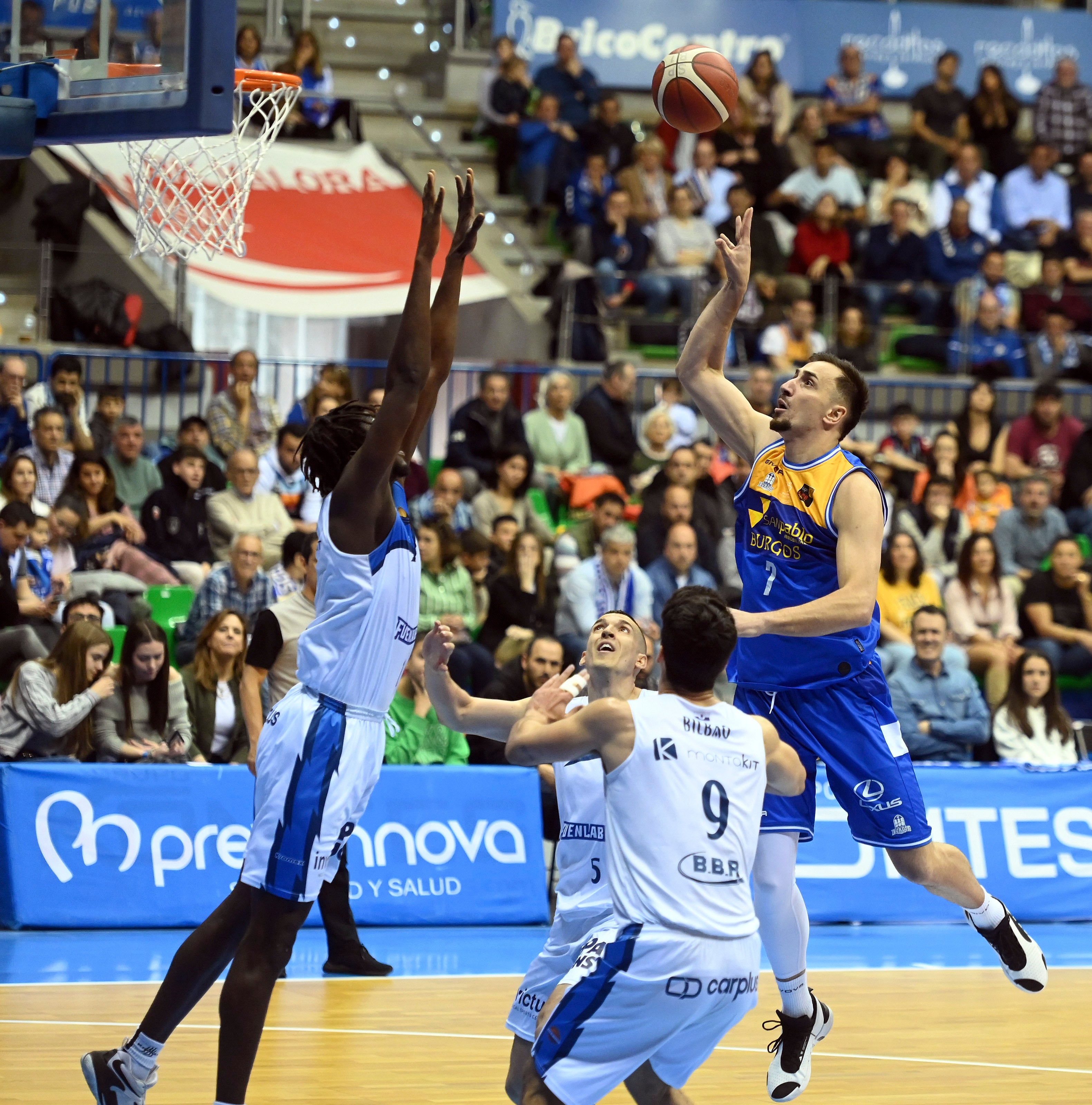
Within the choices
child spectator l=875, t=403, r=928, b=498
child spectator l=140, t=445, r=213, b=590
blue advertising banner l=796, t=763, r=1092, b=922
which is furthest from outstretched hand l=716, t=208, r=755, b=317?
child spectator l=875, t=403, r=928, b=498

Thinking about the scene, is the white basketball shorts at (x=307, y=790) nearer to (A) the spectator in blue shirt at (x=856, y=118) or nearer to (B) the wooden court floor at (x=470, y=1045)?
(B) the wooden court floor at (x=470, y=1045)

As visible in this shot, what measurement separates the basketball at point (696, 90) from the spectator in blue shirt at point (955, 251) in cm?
1045

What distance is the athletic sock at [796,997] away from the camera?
600cm

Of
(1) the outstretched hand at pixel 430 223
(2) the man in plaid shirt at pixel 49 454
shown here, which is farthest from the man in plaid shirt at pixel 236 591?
(1) the outstretched hand at pixel 430 223

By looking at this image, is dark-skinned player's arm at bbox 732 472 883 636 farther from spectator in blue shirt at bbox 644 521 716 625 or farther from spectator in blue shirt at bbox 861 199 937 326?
spectator in blue shirt at bbox 861 199 937 326

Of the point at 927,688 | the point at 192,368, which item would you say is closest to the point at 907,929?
the point at 927,688

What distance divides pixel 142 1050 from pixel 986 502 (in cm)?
1051

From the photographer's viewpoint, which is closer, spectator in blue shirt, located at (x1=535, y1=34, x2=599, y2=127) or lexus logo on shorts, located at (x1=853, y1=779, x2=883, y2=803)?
lexus logo on shorts, located at (x1=853, y1=779, x2=883, y2=803)

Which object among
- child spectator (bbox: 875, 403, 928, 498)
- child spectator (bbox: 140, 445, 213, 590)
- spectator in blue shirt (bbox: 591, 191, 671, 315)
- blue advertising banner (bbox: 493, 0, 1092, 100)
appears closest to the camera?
child spectator (bbox: 140, 445, 213, 590)

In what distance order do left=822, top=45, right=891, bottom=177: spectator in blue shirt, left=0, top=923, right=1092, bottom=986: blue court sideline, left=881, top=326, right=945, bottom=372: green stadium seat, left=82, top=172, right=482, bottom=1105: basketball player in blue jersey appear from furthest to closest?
left=822, top=45, right=891, bottom=177: spectator in blue shirt
left=881, top=326, right=945, bottom=372: green stadium seat
left=0, top=923, right=1092, bottom=986: blue court sideline
left=82, top=172, right=482, bottom=1105: basketball player in blue jersey

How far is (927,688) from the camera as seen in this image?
449 inches

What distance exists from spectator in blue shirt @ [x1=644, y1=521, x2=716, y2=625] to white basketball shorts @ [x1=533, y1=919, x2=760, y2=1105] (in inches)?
306

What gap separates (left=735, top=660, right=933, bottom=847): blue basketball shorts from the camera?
598 centimetres

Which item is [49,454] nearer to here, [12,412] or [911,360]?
[12,412]
